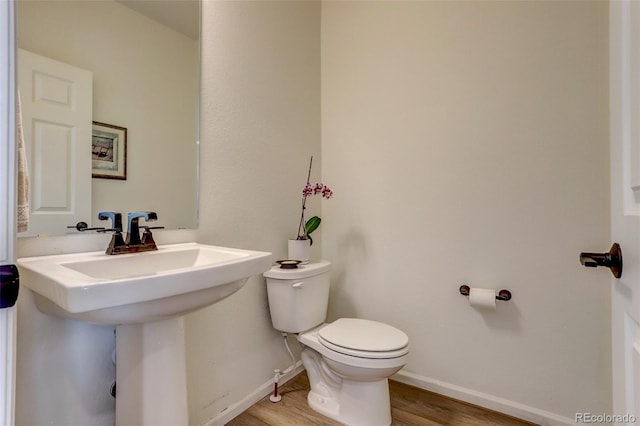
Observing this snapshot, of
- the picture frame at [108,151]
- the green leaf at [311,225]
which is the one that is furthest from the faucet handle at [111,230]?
the green leaf at [311,225]

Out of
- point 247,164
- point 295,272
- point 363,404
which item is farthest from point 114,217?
point 363,404

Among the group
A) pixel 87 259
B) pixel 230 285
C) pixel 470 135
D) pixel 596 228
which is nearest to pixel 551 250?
pixel 596 228

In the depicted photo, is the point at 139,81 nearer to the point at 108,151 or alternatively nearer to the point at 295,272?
the point at 108,151

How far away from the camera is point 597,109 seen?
1.35m

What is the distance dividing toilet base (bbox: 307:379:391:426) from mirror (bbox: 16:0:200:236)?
107 cm

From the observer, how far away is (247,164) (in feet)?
5.18

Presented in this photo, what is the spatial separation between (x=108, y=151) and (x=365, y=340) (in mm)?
1287

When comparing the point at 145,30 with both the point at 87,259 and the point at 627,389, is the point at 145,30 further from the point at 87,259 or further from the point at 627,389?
the point at 627,389

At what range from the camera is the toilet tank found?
5.12 ft

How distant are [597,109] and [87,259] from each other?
2.08 m

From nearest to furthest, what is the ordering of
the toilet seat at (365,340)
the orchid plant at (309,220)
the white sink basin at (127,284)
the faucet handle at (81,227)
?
1. the white sink basin at (127,284)
2. the faucet handle at (81,227)
3. the toilet seat at (365,340)
4. the orchid plant at (309,220)

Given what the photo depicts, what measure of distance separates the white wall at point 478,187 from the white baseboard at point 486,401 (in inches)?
0.8

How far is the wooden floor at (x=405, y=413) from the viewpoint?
1460mm

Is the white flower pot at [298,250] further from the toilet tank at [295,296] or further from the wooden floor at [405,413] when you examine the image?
the wooden floor at [405,413]
